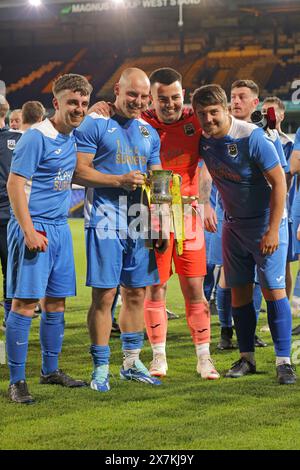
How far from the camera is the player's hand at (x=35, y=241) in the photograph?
13.5 ft

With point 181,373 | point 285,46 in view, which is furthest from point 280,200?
point 285,46

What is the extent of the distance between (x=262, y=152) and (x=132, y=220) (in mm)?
814

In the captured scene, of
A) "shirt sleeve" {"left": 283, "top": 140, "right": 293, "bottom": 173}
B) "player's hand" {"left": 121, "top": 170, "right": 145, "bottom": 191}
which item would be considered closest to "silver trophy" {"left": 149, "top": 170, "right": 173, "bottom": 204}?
"player's hand" {"left": 121, "top": 170, "right": 145, "bottom": 191}

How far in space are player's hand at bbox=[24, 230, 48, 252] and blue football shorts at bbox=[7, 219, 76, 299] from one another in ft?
0.28

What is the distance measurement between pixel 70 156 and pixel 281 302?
4.85 ft

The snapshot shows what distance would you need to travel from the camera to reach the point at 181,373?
498 cm

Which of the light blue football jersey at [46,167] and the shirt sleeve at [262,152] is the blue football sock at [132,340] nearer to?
the light blue football jersey at [46,167]

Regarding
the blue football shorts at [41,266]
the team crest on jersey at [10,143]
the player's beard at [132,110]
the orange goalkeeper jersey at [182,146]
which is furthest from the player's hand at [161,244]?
the team crest on jersey at [10,143]

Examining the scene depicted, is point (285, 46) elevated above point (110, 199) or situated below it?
above

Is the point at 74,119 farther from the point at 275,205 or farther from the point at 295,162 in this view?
the point at 295,162

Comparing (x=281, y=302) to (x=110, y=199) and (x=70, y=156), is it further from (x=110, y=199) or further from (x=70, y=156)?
(x=70, y=156)

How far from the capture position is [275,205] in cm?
449

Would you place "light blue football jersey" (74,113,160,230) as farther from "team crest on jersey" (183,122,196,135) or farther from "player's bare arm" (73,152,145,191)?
"team crest on jersey" (183,122,196,135)

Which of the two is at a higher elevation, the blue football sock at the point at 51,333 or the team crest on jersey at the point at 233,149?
the team crest on jersey at the point at 233,149
